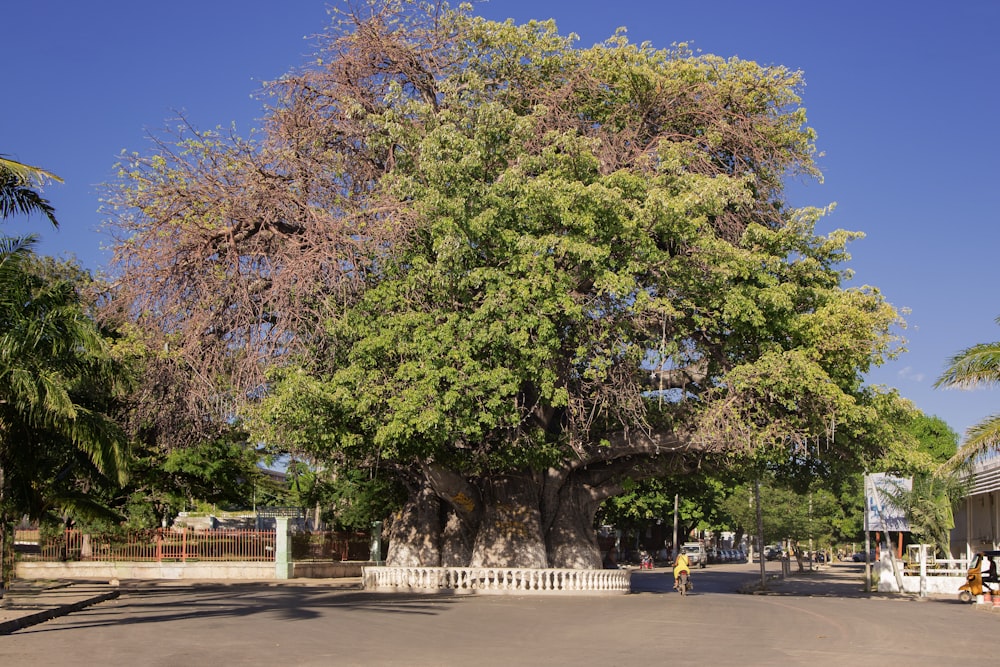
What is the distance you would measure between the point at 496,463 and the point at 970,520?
81.3ft

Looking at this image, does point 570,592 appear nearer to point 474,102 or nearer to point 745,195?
point 745,195

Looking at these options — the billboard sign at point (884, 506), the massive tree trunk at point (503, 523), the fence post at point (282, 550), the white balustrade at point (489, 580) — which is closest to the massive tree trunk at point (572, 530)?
the massive tree trunk at point (503, 523)

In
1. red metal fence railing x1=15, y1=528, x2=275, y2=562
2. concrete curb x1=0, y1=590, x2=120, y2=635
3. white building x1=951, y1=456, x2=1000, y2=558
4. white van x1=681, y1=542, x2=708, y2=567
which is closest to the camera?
concrete curb x1=0, y1=590, x2=120, y2=635

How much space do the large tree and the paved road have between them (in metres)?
3.62

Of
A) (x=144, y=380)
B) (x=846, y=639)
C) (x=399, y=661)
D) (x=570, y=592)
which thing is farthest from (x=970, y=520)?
(x=399, y=661)

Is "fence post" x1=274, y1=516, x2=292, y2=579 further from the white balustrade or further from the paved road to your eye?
the paved road

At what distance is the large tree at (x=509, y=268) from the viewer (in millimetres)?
20688

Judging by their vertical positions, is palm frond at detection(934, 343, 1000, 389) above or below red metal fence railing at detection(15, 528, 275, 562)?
above

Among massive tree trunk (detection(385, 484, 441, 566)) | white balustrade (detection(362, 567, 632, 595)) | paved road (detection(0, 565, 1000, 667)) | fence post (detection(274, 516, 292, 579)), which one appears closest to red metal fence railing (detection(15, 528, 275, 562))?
fence post (detection(274, 516, 292, 579))

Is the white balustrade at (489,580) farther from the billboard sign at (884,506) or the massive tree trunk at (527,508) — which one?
the billboard sign at (884,506)

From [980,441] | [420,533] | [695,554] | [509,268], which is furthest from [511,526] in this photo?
[695,554]

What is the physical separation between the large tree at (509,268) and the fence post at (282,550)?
7970 millimetres

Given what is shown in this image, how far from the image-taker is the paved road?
37.3ft

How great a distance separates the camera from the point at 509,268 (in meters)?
20.8
